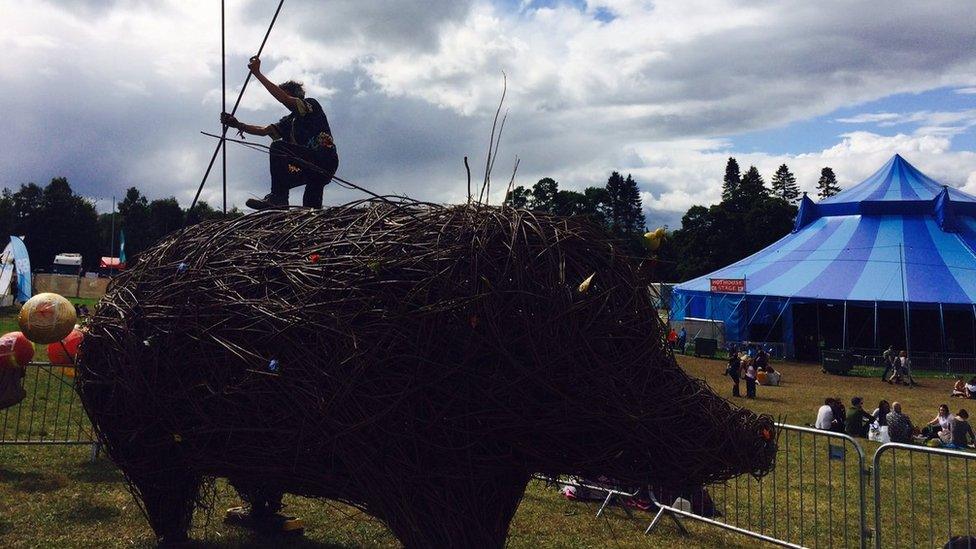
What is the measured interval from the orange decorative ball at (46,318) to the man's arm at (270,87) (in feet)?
8.71

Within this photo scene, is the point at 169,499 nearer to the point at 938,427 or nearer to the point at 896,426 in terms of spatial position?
the point at 896,426

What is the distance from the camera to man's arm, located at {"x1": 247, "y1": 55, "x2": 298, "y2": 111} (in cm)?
592

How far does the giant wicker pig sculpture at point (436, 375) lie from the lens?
12.1 ft

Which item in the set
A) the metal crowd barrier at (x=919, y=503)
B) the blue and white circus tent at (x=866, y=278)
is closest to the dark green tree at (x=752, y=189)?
the blue and white circus tent at (x=866, y=278)

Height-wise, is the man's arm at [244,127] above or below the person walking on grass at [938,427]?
above

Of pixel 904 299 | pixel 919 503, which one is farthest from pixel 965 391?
pixel 919 503

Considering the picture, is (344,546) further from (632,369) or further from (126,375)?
(632,369)

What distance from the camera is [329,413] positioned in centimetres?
388

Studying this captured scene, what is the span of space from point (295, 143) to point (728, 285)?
87.1 ft

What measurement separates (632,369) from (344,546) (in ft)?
11.4

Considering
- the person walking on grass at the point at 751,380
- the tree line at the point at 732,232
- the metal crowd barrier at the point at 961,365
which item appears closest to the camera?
the person walking on grass at the point at 751,380

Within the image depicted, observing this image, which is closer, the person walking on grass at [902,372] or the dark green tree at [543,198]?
the dark green tree at [543,198]

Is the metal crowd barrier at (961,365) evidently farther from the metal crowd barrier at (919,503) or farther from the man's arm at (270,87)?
the man's arm at (270,87)

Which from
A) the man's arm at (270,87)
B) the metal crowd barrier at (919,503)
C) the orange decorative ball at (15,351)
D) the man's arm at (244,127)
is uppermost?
the man's arm at (270,87)
